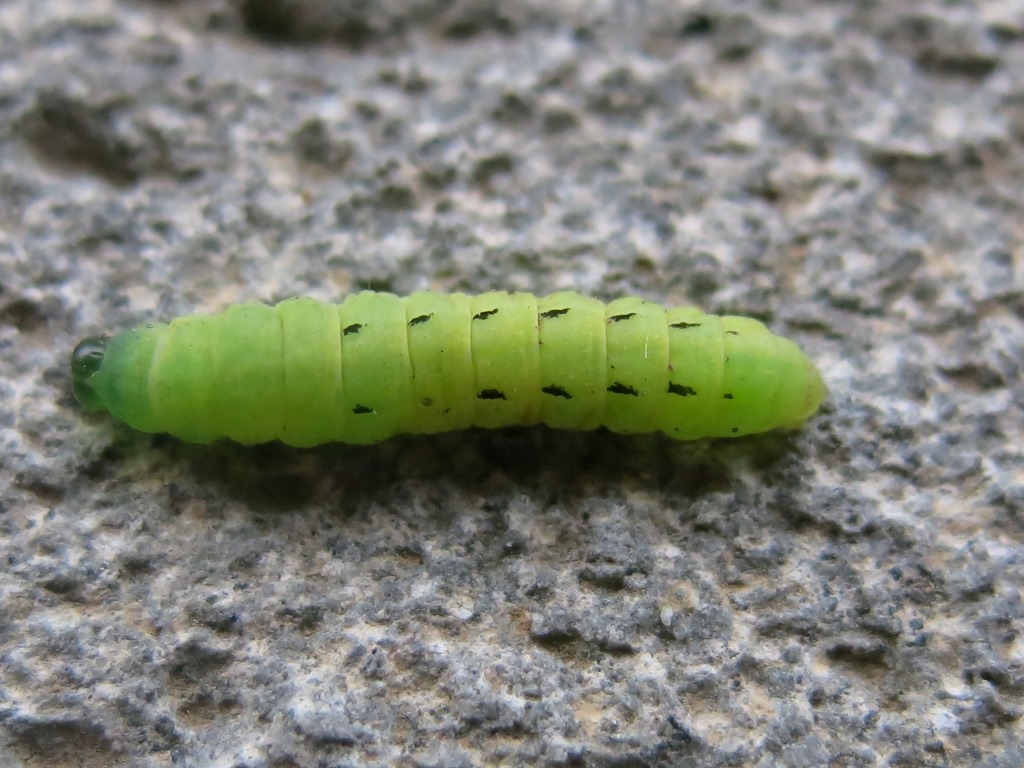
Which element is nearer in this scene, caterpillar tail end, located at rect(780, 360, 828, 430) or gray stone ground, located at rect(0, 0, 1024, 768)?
gray stone ground, located at rect(0, 0, 1024, 768)

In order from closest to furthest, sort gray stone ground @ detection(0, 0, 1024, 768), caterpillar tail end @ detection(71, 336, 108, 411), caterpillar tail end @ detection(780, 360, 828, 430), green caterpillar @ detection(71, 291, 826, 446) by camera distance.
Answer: gray stone ground @ detection(0, 0, 1024, 768), green caterpillar @ detection(71, 291, 826, 446), caterpillar tail end @ detection(71, 336, 108, 411), caterpillar tail end @ detection(780, 360, 828, 430)

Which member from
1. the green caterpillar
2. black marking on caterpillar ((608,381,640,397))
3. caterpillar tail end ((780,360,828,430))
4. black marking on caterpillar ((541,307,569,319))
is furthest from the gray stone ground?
black marking on caterpillar ((541,307,569,319))

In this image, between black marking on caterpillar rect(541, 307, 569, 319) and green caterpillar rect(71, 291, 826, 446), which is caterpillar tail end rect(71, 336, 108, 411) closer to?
green caterpillar rect(71, 291, 826, 446)

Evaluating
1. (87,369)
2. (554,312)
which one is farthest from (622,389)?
(87,369)

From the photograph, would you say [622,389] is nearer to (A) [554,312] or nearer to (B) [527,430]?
(A) [554,312]

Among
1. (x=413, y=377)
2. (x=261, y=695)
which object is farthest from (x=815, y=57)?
(x=261, y=695)

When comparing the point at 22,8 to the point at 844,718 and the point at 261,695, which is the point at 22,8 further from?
the point at 844,718
